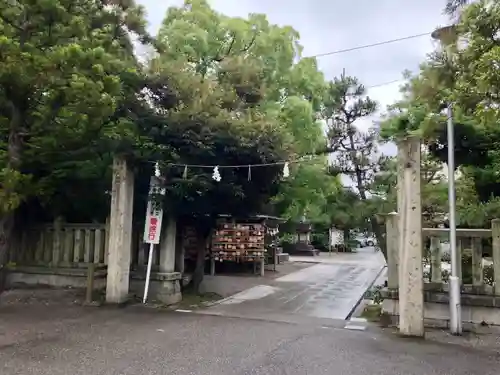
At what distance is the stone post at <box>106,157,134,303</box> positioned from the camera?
8.96 meters

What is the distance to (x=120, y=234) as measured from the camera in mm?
9031

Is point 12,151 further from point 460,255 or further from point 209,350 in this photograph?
point 460,255

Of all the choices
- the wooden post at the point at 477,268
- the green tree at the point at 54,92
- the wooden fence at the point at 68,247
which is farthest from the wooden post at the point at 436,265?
the green tree at the point at 54,92

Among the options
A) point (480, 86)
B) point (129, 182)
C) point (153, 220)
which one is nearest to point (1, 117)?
point (129, 182)

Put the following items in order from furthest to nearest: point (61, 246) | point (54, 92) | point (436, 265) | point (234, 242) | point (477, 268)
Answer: point (234, 242) → point (61, 246) → point (54, 92) → point (436, 265) → point (477, 268)

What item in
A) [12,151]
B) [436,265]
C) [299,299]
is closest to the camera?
[436,265]

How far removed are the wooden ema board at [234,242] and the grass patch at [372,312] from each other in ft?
17.2

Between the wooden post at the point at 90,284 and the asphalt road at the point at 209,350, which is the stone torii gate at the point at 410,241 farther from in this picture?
the wooden post at the point at 90,284

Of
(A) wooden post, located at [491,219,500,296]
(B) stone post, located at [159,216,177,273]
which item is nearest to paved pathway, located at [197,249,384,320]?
(B) stone post, located at [159,216,177,273]

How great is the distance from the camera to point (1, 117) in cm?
898

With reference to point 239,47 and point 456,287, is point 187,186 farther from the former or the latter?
point 239,47

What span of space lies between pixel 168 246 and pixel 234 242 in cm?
473

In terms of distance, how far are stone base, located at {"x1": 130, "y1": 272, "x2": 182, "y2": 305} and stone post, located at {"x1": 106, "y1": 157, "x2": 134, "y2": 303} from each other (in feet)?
2.00

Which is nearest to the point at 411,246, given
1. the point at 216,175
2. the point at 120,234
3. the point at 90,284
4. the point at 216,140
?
the point at 216,175
